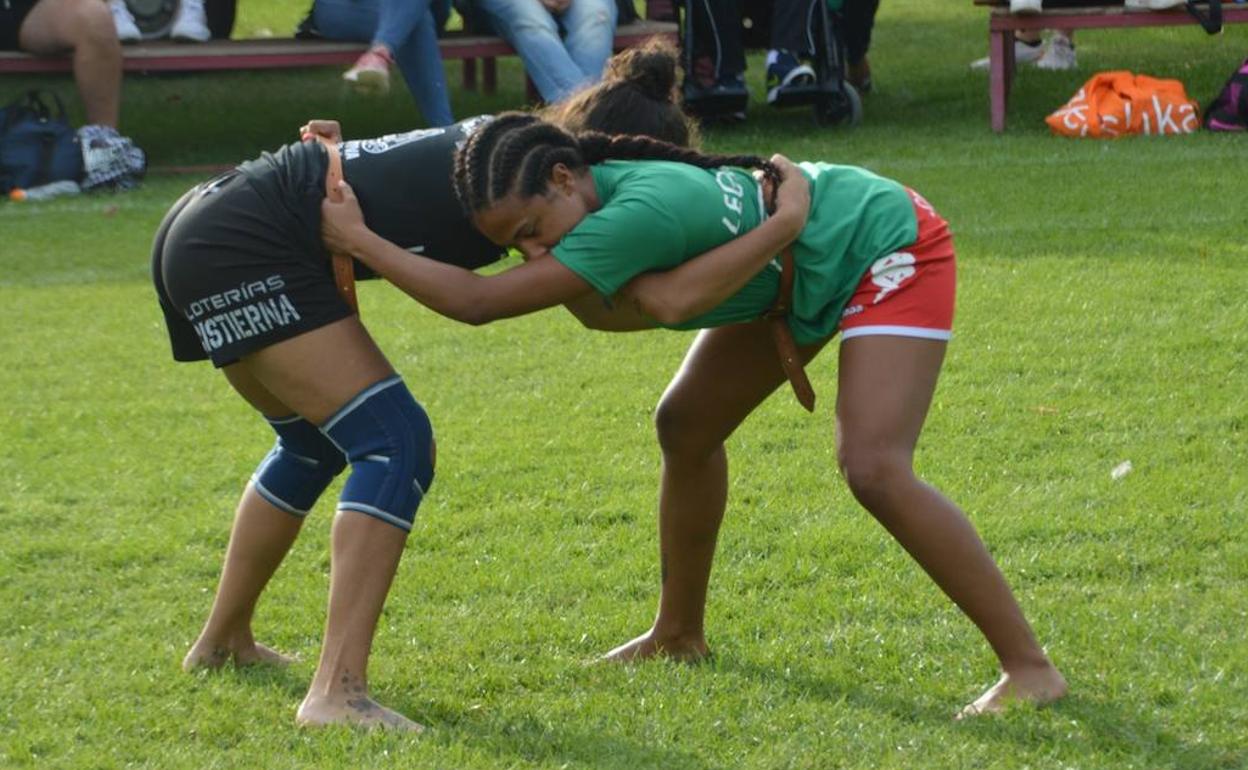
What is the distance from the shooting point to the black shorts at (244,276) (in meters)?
4.00

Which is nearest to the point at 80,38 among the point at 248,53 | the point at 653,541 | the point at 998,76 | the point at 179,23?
the point at 179,23

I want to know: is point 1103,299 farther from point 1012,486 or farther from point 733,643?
point 733,643

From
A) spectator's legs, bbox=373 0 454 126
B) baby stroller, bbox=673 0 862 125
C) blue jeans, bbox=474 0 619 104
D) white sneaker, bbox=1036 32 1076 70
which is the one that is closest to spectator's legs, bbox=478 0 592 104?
blue jeans, bbox=474 0 619 104

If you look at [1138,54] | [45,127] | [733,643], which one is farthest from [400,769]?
[1138,54]

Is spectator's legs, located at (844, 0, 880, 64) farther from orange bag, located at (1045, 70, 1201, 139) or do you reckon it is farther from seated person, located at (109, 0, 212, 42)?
seated person, located at (109, 0, 212, 42)

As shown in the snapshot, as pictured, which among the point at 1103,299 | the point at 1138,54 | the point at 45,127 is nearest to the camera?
the point at 1103,299

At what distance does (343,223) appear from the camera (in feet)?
13.1

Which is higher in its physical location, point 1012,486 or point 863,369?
point 863,369

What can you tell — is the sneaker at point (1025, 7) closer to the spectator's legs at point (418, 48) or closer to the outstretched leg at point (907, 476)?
the spectator's legs at point (418, 48)

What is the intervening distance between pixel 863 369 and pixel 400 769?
1.28 m

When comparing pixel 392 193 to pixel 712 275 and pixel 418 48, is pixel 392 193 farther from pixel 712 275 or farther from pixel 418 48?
pixel 418 48

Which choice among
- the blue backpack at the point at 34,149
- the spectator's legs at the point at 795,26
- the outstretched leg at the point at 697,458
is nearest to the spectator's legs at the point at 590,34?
the spectator's legs at the point at 795,26

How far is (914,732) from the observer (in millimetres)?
4055

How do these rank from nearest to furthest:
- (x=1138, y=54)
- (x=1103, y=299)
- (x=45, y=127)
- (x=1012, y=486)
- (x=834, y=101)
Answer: (x=1012, y=486), (x=1103, y=299), (x=45, y=127), (x=834, y=101), (x=1138, y=54)
